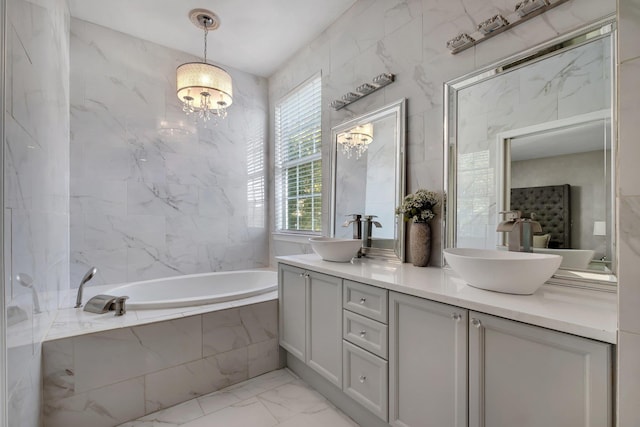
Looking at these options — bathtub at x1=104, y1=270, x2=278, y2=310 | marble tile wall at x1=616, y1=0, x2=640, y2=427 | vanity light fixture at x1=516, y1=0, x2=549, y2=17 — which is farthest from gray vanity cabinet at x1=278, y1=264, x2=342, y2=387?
vanity light fixture at x1=516, y1=0, x2=549, y2=17

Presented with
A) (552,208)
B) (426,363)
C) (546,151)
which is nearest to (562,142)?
(546,151)

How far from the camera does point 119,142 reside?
9.01ft

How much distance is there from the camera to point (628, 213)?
719 mm

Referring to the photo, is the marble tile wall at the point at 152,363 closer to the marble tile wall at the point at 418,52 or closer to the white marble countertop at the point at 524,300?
the white marble countertop at the point at 524,300

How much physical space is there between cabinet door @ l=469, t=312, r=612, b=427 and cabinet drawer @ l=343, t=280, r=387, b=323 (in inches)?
16.7

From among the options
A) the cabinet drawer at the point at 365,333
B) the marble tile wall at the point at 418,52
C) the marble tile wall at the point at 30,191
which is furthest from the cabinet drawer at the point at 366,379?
the marble tile wall at the point at 30,191

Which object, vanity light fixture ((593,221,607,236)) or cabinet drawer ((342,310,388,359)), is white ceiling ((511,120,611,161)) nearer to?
vanity light fixture ((593,221,607,236))

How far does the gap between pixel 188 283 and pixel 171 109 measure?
5.82 ft

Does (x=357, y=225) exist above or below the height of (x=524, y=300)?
above

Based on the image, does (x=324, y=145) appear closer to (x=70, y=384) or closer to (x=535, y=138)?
(x=535, y=138)

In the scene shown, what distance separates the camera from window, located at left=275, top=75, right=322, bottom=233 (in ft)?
9.62

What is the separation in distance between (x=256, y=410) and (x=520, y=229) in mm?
1779

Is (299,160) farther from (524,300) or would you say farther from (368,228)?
(524,300)

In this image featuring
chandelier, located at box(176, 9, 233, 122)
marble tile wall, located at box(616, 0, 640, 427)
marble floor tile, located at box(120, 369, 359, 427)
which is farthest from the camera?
chandelier, located at box(176, 9, 233, 122)
